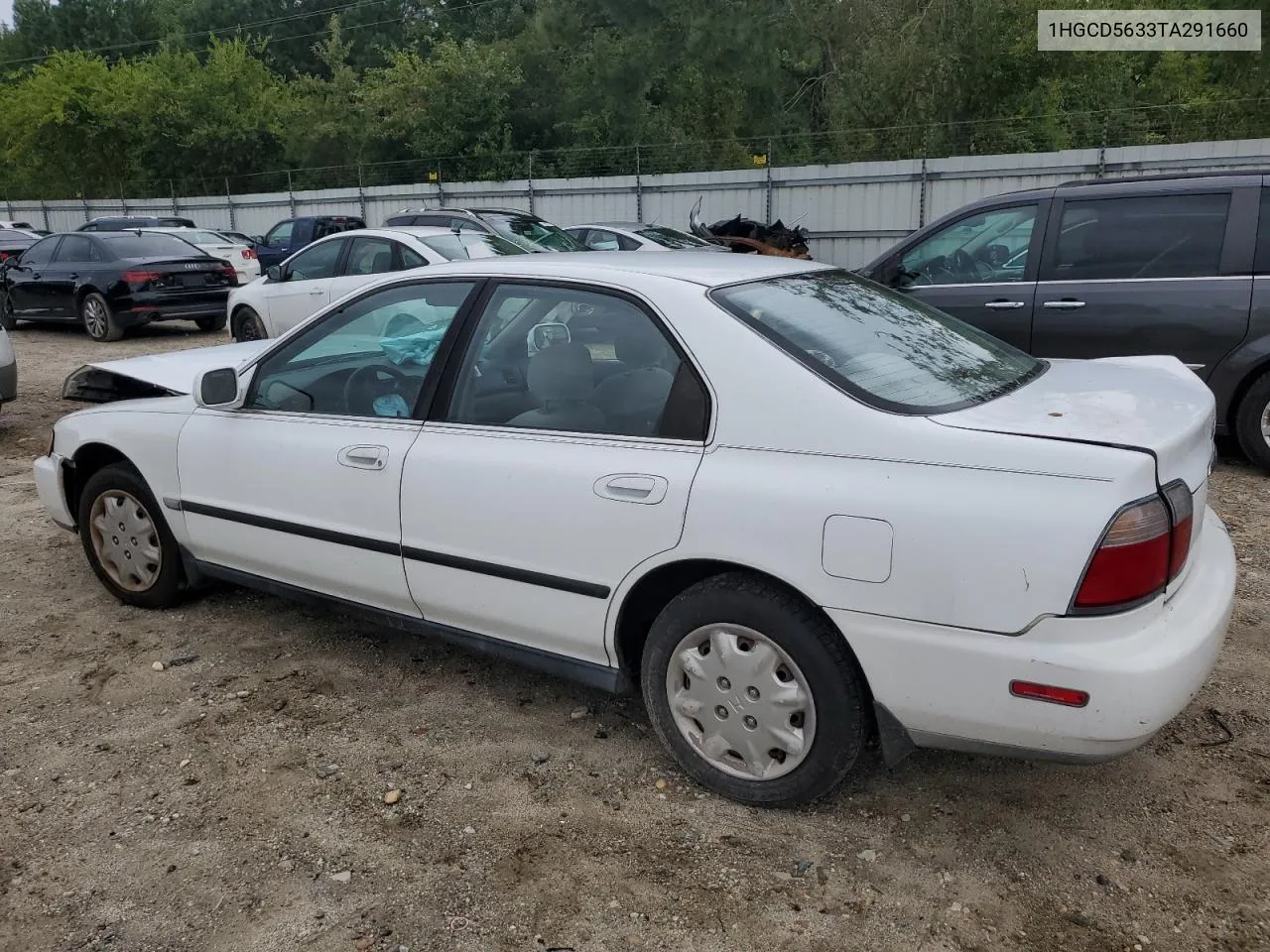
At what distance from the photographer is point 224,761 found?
3.29 m

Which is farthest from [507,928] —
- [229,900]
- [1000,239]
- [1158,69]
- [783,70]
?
[783,70]

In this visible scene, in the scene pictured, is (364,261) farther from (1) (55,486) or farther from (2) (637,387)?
(2) (637,387)

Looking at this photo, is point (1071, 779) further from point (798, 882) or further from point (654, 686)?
point (654, 686)

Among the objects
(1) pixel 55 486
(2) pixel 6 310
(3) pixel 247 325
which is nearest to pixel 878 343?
(1) pixel 55 486

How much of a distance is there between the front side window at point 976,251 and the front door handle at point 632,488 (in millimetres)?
4680

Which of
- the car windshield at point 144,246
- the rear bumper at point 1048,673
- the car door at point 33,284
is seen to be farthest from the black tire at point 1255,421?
the car door at point 33,284

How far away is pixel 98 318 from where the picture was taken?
44.0 ft

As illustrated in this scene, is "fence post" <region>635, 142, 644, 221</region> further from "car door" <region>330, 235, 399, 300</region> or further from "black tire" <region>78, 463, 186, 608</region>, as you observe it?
"black tire" <region>78, 463, 186, 608</region>

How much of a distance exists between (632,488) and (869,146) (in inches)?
868

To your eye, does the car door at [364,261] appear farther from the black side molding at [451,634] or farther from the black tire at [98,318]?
the black side molding at [451,634]

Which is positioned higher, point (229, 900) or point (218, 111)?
point (218, 111)

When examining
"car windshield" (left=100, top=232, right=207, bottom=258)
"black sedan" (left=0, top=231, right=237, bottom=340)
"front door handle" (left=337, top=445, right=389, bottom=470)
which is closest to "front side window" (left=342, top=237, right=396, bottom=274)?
"black sedan" (left=0, top=231, right=237, bottom=340)

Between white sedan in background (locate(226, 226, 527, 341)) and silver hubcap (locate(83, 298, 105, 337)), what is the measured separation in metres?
2.84

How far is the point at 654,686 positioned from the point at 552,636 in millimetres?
385
